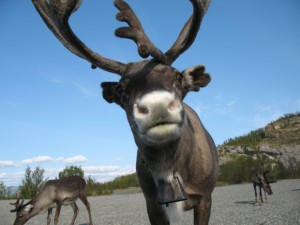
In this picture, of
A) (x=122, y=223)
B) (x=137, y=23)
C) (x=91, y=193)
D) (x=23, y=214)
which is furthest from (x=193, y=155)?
(x=91, y=193)

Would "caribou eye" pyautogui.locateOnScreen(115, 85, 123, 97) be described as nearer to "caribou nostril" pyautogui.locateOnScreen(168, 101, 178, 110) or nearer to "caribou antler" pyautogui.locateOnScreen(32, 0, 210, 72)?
"caribou antler" pyautogui.locateOnScreen(32, 0, 210, 72)

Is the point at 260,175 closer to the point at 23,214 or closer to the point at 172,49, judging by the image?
the point at 23,214

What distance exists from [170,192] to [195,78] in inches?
65.7

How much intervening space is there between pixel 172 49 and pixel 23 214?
10.8 meters

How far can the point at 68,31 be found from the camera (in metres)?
4.34

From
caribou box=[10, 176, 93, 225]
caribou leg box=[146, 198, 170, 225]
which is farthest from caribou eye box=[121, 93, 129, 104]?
caribou box=[10, 176, 93, 225]

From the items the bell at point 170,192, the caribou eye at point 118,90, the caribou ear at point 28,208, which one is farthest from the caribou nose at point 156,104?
the caribou ear at point 28,208

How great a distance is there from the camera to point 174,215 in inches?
154

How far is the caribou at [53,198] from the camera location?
40.3ft

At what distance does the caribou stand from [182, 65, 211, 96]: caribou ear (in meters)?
9.56

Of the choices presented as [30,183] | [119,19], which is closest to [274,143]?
[30,183]

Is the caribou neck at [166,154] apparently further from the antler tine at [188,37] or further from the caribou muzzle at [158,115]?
the antler tine at [188,37]

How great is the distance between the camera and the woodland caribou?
2996 mm

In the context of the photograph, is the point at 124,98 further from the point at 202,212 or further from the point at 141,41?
the point at 202,212
